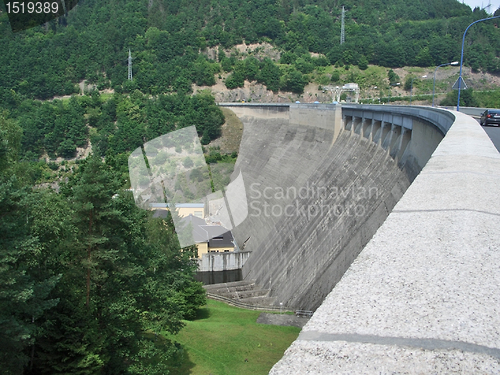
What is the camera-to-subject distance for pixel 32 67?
3708 inches

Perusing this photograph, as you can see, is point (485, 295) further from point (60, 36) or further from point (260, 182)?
point (60, 36)

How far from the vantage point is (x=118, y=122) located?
75.3m

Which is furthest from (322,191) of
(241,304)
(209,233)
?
(209,233)

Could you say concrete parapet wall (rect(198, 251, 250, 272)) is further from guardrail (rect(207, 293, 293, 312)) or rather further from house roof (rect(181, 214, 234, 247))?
guardrail (rect(207, 293, 293, 312))

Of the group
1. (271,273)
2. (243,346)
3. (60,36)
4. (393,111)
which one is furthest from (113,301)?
(60,36)

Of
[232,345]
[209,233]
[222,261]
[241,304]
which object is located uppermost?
[209,233]

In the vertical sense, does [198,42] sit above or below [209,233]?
above

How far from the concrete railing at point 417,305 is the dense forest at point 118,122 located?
7.39m

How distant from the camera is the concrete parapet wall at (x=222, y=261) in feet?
108

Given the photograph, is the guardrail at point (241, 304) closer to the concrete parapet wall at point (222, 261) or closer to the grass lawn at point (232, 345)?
the grass lawn at point (232, 345)

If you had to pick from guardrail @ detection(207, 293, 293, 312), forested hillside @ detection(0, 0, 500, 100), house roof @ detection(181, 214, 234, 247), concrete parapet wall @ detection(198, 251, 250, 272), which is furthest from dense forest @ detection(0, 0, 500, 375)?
house roof @ detection(181, 214, 234, 247)

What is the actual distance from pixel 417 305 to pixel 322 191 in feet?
83.8

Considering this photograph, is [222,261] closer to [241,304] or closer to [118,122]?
[241,304]

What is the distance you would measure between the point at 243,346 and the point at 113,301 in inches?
366
